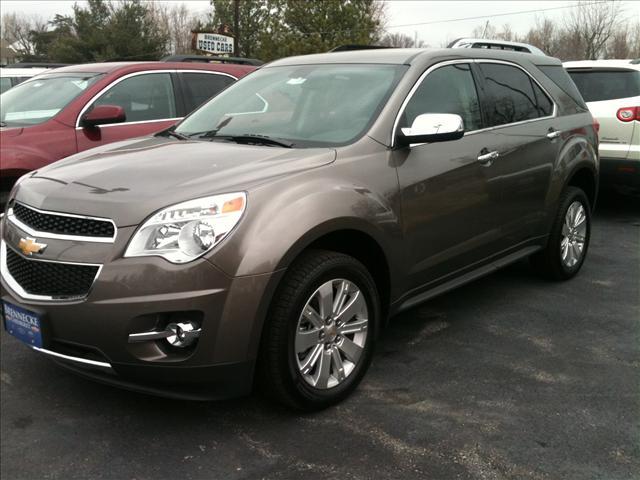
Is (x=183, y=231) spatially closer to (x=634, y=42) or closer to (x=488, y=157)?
(x=488, y=157)

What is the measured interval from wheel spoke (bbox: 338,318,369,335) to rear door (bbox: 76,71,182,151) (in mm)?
3303

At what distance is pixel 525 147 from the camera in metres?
4.38

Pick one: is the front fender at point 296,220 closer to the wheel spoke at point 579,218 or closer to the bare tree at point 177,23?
the wheel spoke at point 579,218

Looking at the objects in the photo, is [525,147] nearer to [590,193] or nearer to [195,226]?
[590,193]

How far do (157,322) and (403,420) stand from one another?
4.11ft

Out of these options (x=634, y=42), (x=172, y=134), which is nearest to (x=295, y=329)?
(x=172, y=134)

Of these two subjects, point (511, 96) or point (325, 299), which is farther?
point (511, 96)

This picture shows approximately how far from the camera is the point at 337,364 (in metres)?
3.14

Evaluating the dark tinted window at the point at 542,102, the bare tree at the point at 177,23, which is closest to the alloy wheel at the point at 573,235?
the dark tinted window at the point at 542,102

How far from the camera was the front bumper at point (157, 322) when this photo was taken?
2.58 metres

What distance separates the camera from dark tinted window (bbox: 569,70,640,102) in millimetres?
7184

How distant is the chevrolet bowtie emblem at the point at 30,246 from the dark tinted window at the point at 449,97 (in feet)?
6.33

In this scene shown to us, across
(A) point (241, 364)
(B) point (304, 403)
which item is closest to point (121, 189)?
(A) point (241, 364)

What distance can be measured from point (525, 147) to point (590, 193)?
4.47 feet
